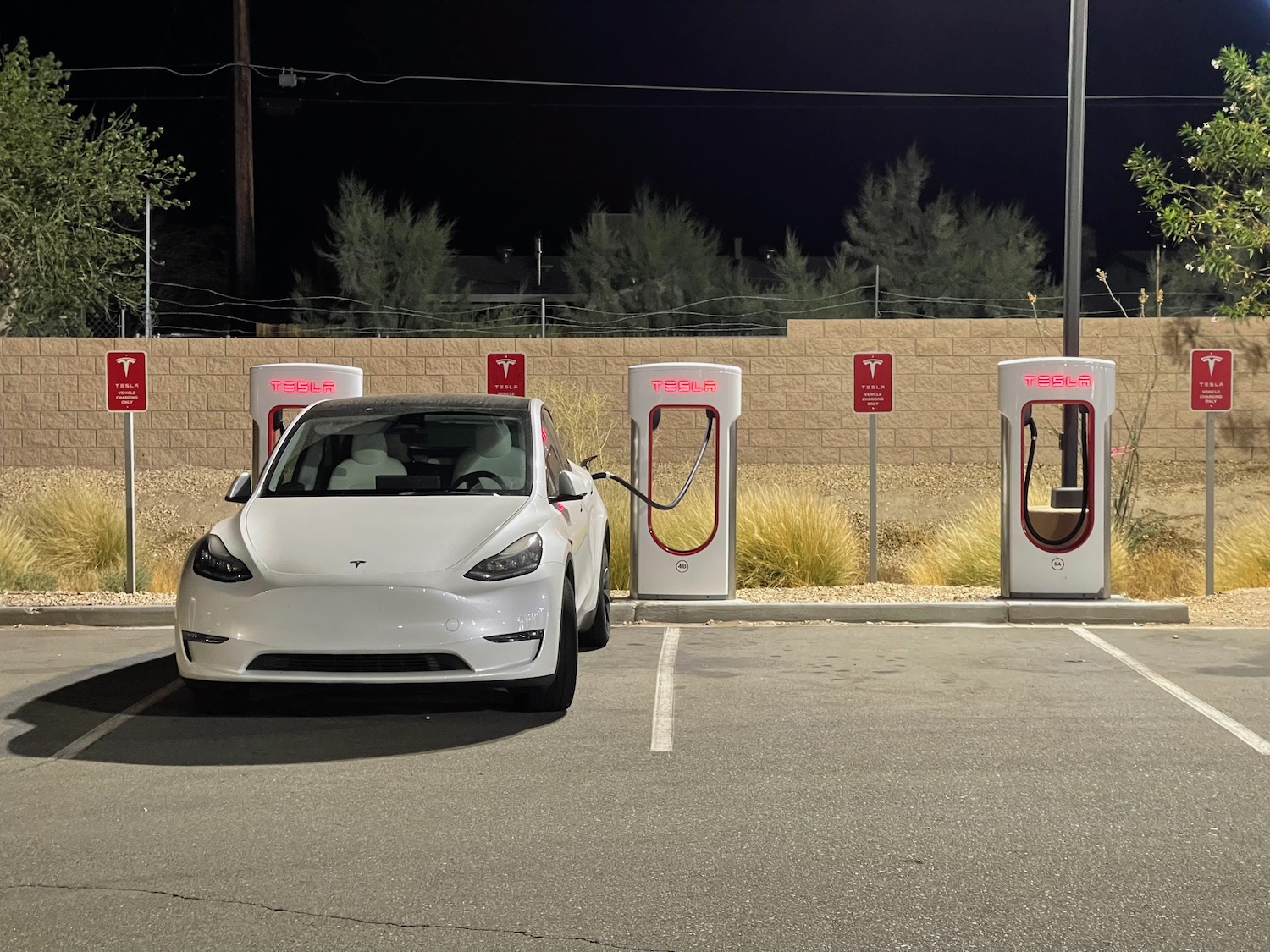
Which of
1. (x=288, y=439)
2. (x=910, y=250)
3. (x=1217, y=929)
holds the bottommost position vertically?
(x=1217, y=929)

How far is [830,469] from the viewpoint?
79.8 ft

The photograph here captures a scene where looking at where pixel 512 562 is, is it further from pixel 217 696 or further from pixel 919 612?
pixel 919 612

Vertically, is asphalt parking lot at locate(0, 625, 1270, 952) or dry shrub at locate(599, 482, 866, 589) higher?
dry shrub at locate(599, 482, 866, 589)

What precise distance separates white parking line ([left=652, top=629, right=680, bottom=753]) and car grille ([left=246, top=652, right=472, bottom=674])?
3.10ft

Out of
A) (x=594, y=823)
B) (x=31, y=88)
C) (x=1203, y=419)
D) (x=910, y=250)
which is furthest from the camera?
(x=910, y=250)

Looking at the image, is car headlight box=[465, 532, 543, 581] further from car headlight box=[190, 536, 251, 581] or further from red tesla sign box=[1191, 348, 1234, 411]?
red tesla sign box=[1191, 348, 1234, 411]

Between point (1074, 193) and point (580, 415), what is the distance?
332 inches

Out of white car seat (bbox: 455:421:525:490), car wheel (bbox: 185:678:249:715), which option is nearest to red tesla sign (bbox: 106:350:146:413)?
white car seat (bbox: 455:421:525:490)

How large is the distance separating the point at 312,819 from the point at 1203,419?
20.7 metres

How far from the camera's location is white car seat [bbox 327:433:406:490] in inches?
329

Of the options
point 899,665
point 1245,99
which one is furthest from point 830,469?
point 899,665

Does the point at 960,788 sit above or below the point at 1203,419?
below

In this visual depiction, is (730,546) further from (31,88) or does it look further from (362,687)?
(31,88)

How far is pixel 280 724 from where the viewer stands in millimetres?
7477
